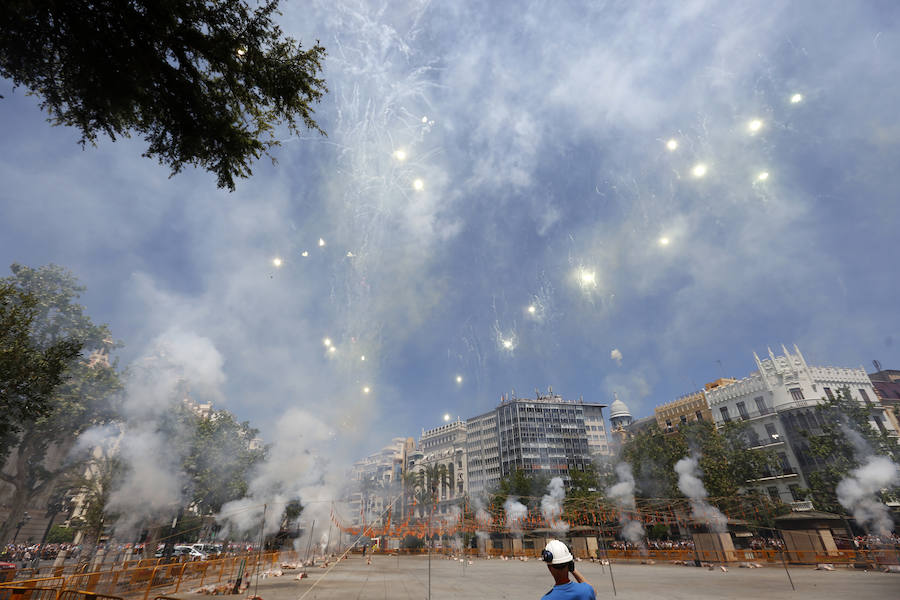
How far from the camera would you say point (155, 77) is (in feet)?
25.6

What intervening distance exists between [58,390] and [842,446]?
67.0 metres

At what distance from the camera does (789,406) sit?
159ft

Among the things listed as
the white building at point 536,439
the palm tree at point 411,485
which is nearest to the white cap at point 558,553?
the palm tree at point 411,485

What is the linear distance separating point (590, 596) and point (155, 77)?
1122cm

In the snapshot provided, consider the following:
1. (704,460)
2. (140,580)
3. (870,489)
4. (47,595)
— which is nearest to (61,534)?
(140,580)

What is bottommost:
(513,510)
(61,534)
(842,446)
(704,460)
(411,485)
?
(61,534)

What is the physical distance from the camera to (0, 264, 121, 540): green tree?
2844cm

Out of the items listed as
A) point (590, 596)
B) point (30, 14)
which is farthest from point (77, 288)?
point (590, 596)

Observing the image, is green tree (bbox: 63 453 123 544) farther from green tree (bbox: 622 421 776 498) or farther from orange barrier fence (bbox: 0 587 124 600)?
green tree (bbox: 622 421 776 498)

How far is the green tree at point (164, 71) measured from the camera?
22.9ft

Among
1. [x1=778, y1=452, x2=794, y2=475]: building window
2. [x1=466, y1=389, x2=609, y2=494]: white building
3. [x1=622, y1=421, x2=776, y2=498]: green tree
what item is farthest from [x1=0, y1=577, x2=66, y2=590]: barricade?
[x1=466, y1=389, x2=609, y2=494]: white building

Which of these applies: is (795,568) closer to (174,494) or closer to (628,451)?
(628,451)

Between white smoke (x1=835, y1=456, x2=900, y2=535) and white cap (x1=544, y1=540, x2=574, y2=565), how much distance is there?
153 feet

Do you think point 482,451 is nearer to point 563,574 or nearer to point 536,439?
point 536,439
